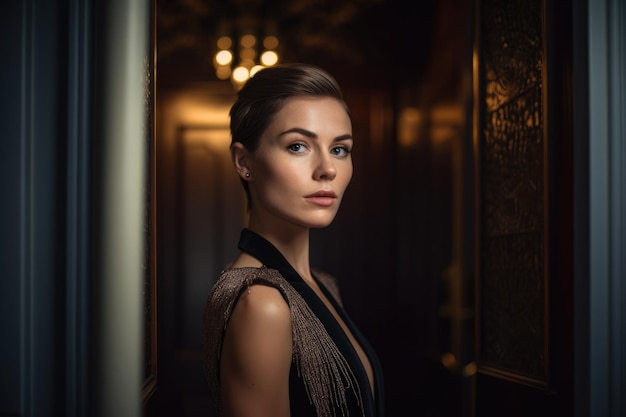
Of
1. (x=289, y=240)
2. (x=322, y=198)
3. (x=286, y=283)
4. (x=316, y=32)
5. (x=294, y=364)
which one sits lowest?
(x=294, y=364)

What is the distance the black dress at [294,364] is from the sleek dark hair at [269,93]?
0.92ft

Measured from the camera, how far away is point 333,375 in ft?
5.13

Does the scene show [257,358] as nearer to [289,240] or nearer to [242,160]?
[289,240]

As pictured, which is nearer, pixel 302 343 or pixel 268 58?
pixel 302 343

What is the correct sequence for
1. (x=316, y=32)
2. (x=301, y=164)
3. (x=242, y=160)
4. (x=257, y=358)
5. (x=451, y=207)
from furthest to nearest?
(x=316, y=32) → (x=451, y=207) → (x=242, y=160) → (x=301, y=164) → (x=257, y=358)

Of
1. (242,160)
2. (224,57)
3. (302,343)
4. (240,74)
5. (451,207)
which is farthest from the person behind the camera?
(224,57)

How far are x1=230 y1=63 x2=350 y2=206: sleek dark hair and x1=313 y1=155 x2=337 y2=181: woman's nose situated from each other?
18 cm

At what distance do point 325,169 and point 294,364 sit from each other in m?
0.50

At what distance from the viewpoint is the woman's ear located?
5.64 feet

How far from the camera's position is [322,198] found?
5.40 ft

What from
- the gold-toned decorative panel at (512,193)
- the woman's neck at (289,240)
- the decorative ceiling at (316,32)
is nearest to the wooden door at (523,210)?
the gold-toned decorative panel at (512,193)

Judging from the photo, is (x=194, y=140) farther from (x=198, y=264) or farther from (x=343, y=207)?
(x=343, y=207)

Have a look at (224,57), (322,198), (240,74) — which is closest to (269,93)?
(322,198)

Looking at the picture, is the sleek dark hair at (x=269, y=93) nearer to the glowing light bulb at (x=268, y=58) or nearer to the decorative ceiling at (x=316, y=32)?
the glowing light bulb at (x=268, y=58)
